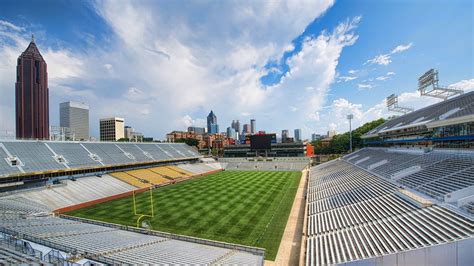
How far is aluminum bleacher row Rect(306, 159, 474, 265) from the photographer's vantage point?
8867 mm

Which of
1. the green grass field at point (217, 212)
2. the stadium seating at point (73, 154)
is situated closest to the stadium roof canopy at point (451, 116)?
the green grass field at point (217, 212)

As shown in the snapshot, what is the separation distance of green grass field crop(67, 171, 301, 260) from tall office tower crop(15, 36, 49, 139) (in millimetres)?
121443

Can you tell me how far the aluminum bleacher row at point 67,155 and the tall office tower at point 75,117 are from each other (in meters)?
125

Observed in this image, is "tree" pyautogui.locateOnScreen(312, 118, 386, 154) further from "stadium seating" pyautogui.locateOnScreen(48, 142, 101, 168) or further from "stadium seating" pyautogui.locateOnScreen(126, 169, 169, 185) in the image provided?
"stadium seating" pyautogui.locateOnScreen(48, 142, 101, 168)

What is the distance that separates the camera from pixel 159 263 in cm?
804

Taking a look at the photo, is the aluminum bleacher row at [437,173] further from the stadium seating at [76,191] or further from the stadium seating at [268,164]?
the stadium seating at [268,164]

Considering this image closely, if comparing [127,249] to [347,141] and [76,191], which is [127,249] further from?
[347,141]

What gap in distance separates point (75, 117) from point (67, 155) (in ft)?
486

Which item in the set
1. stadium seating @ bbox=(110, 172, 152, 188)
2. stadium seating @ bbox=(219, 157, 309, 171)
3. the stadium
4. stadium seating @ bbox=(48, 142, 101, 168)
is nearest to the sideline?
the stadium

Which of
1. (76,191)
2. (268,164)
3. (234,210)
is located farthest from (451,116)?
(268,164)

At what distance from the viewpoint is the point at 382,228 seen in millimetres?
11641

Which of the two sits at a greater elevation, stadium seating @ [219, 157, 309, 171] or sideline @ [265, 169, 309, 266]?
stadium seating @ [219, 157, 309, 171]

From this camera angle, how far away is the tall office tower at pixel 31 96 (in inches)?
4301

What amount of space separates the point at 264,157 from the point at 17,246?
2240 inches
